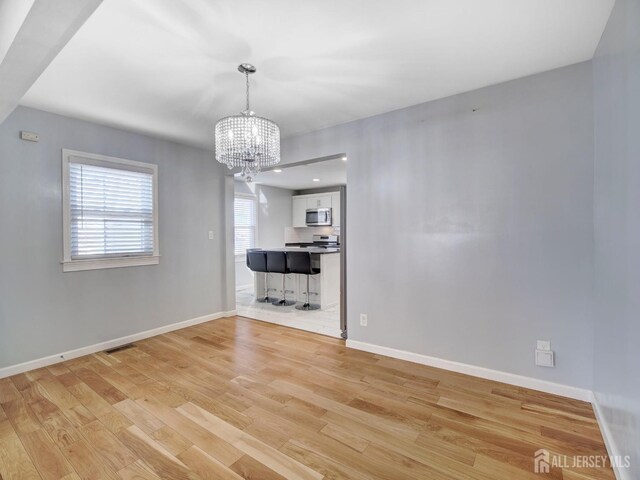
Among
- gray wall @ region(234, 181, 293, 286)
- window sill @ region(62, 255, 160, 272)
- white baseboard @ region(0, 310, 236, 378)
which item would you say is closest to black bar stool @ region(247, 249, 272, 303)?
white baseboard @ region(0, 310, 236, 378)

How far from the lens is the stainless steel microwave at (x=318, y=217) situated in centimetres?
736

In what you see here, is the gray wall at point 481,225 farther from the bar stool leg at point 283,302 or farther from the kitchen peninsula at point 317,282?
the bar stool leg at point 283,302

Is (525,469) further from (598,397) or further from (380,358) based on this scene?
(380,358)

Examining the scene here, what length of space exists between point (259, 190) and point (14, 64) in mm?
5888

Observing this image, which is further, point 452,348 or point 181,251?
point 181,251

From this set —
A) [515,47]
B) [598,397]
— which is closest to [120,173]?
[515,47]

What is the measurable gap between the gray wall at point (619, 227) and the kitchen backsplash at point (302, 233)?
6.16m

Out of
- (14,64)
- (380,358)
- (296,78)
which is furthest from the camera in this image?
(380,358)

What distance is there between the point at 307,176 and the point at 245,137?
4.11 meters

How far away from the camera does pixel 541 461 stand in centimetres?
163

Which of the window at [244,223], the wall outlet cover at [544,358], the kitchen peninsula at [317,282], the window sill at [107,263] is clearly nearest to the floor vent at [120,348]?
the window sill at [107,263]

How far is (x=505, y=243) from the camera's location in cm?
247

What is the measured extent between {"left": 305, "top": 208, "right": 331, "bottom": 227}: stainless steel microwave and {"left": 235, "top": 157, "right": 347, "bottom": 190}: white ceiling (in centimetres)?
63

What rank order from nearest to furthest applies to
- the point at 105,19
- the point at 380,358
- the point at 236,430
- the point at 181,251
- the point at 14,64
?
1. the point at 14,64
2. the point at 105,19
3. the point at 236,430
4. the point at 380,358
5. the point at 181,251
